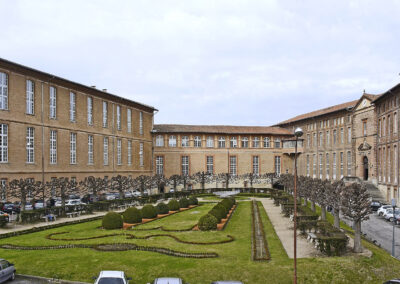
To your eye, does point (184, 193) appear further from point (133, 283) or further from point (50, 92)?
point (133, 283)

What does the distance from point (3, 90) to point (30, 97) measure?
11.0ft

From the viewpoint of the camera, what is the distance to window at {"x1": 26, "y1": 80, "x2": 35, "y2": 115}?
138 feet

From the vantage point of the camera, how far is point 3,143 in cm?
3931

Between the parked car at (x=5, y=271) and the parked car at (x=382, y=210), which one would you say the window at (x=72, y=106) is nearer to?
the parked car at (x=5, y=271)

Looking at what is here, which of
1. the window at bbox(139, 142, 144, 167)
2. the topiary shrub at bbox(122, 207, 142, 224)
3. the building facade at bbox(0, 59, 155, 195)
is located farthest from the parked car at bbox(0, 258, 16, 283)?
the window at bbox(139, 142, 144, 167)

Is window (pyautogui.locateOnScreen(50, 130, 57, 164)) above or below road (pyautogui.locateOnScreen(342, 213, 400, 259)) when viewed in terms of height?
above

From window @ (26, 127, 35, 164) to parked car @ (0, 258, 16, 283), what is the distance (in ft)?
90.2

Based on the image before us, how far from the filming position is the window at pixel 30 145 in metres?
41.9

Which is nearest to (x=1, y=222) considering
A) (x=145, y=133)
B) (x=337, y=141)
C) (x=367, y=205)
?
(x=367, y=205)

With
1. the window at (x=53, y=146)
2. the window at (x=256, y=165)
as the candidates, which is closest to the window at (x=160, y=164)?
the window at (x=256, y=165)

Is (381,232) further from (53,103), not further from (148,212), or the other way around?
(53,103)

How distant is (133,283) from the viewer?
16.1m

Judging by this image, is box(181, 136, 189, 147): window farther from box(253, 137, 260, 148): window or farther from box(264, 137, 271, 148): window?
box(264, 137, 271, 148): window

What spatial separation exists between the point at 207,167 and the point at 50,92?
32668 mm
